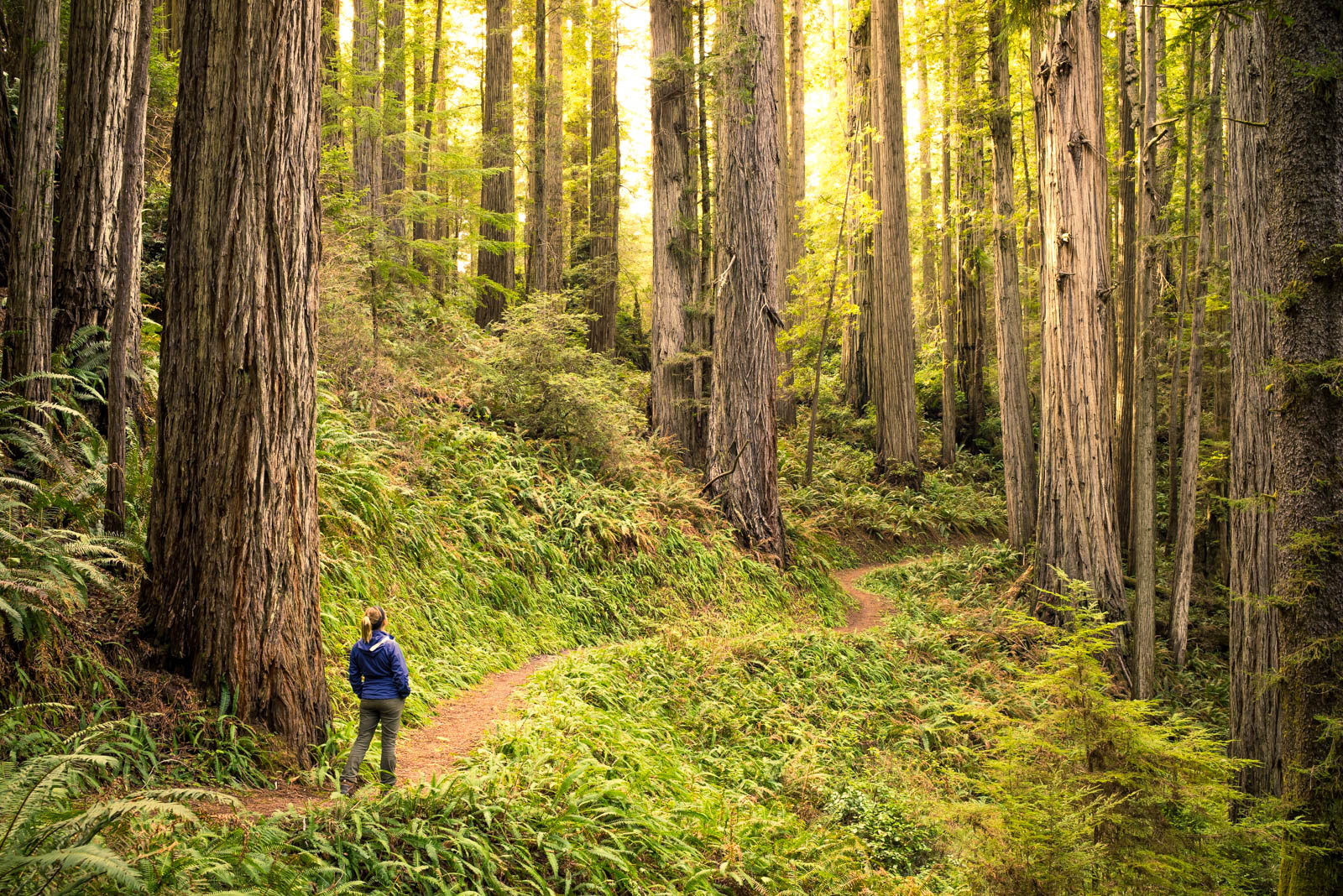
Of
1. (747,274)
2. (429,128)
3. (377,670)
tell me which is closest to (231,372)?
(377,670)

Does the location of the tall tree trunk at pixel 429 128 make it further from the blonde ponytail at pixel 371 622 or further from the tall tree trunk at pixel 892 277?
the tall tree trunk at pixel 892 277

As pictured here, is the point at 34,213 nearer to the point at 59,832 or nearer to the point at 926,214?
the point at 59,832

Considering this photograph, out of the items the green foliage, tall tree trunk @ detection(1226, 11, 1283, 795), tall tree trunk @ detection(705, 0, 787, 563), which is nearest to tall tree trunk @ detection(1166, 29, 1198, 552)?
tall tree trunk @ detection(1226, 11, 1283, 795)

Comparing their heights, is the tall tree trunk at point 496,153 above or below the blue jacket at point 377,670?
above

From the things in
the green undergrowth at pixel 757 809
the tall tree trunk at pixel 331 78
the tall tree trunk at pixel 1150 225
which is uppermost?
the tall tree trunk at pixel 331 78

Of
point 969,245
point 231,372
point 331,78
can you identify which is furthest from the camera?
point 969,245

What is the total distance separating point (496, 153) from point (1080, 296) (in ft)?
35.4

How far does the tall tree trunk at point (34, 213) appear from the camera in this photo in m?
5.00

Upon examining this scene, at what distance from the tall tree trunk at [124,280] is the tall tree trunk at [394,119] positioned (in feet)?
19.6

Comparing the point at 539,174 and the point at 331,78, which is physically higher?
the point at 539,174

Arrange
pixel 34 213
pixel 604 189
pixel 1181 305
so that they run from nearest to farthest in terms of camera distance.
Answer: pixel 34 213
pixel 1181 305
pixel 604 189

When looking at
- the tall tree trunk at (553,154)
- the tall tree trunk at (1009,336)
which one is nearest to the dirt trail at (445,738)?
the tall tree trunk at (1009,336)

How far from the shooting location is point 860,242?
2248 centimetres

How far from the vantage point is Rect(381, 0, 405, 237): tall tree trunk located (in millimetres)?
11953
